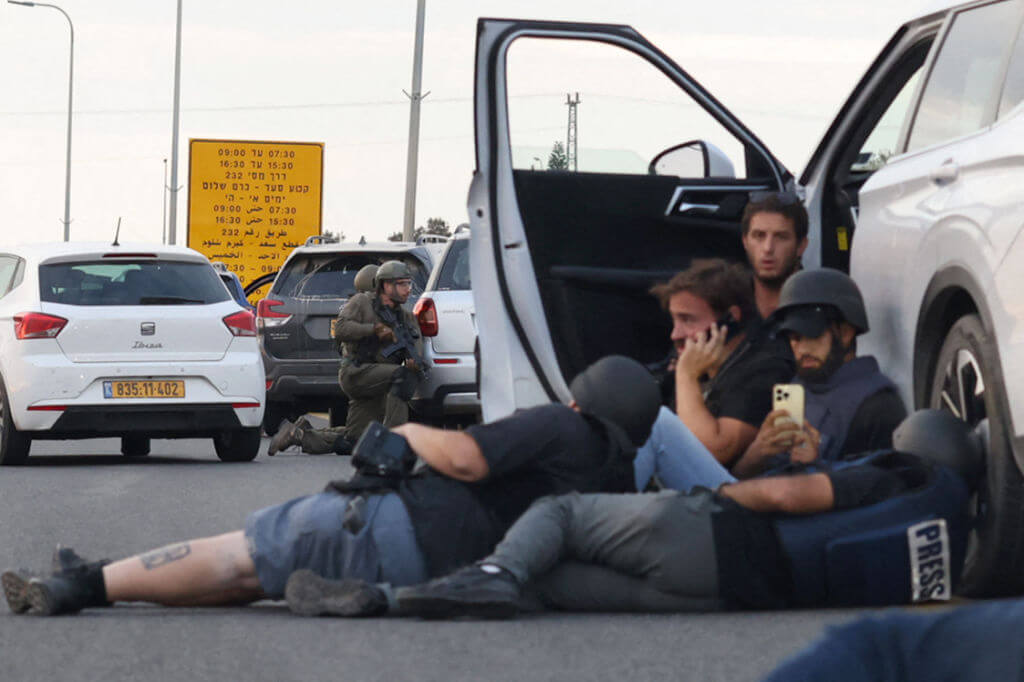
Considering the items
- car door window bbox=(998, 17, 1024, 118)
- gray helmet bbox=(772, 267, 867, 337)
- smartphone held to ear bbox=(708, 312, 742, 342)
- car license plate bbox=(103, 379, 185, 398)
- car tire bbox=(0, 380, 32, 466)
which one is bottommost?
car tire bbox=(0, 380, 32, 466)

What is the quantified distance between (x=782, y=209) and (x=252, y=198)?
3512cm

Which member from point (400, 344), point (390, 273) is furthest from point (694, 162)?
point (400, 344)

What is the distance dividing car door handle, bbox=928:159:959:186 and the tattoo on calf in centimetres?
255

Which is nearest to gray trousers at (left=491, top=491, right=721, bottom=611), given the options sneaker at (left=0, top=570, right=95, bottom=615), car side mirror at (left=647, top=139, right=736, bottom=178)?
sneaker at (left=0, top=570, right=95, bottom=615)

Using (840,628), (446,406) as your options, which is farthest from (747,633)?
(446,406)

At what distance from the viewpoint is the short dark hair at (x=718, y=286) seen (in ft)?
21.2

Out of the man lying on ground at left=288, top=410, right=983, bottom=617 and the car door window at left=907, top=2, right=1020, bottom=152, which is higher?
the car door window at left=907, top=2, right=1020, bottom=152

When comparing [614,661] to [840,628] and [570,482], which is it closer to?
[570,482]

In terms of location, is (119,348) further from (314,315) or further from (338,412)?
(338,412)

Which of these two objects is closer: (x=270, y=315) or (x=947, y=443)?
(x=947, y=443)

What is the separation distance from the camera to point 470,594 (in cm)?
496

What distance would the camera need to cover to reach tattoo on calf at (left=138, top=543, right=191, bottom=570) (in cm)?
533

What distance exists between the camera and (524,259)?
713 cm

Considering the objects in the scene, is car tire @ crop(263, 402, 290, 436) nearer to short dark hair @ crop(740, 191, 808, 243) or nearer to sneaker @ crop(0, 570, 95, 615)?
short dark hair @ crop(740, 191, 808, 243)
